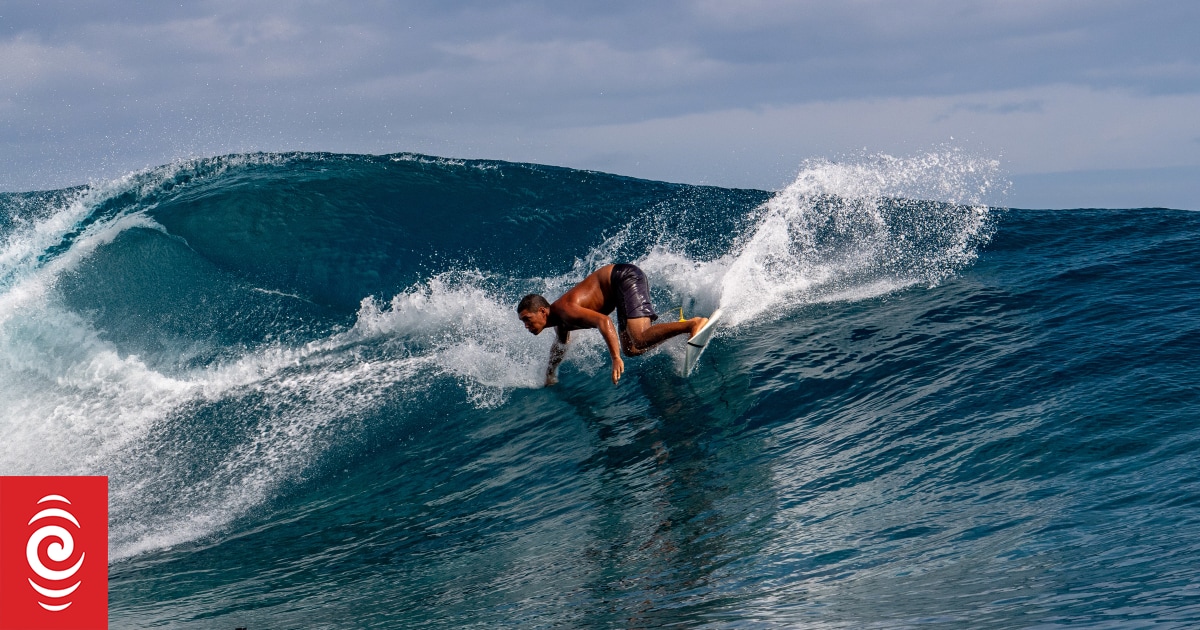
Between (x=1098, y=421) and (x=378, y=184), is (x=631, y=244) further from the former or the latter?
(x=1098, y=421)

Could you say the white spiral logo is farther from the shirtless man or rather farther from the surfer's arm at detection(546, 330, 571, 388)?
the surfer's arm at detection(546, 330, 571, 388)

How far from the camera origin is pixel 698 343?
8625 mm

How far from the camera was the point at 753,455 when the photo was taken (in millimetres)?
6949

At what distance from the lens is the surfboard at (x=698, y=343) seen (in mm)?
8531

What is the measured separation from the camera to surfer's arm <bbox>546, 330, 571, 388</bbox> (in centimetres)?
880

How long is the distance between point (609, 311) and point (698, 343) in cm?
91

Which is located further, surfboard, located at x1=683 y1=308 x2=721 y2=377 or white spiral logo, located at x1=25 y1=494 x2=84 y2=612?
surfboard, located at x1=683 y1=308 x2=721 y2=377

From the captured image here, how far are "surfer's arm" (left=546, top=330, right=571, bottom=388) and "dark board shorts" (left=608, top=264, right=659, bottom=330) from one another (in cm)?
63

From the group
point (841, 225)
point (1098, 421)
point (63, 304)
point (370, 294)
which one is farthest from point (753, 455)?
point (63, 304)

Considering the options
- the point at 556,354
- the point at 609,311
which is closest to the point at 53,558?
the point at 556,354

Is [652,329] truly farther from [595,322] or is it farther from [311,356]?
[311,356]

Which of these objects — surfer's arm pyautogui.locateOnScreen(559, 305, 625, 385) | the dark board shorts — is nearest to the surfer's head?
surfer's arm pyautogui.locateOnScreen(559, 305, 625, 385)

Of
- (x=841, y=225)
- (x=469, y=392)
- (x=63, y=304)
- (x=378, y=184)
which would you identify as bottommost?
(x=469, y=392)

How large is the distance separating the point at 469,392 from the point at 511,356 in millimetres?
698
